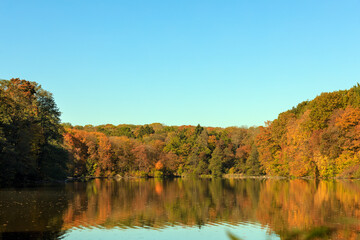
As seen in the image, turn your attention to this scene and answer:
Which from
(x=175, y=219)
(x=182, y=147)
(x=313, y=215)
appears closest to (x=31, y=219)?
(x=175, y=219)

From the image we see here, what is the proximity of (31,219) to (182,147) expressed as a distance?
79.2 metres

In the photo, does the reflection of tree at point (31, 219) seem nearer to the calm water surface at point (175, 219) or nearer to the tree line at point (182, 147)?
the calm water surface at point (175, 219)

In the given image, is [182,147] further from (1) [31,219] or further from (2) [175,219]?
(1) [31,219]

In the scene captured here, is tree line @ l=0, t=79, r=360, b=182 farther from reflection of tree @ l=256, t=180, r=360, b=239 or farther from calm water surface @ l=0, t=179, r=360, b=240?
reflection of tree @ l=256, t=180, r=360, b=239

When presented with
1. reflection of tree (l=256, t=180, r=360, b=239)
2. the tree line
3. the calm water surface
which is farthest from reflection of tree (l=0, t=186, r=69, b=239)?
the tree line

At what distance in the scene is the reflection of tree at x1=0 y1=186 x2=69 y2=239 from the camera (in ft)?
56.7

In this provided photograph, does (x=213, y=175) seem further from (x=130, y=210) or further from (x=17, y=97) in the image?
(x=130, y=210)

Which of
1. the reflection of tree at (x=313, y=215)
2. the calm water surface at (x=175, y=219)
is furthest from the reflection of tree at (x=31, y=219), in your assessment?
the reflection of tree at (x=313, y=215)

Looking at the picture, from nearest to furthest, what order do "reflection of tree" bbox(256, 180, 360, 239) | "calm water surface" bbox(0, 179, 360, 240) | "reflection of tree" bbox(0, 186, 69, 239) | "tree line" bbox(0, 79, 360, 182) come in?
"reflection of tree" bbox(0, 186, 69, 239), "calm water surface" bbox(0, 179, 360, 240), "reflection of tree" bbox(256, 180, 360, 239), "tree line" bbox(0, 79, 360, 182)

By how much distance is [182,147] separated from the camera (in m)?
100

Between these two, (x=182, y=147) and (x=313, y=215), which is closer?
(x=313, y=215)

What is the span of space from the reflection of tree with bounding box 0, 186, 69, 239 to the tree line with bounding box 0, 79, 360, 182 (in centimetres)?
1623

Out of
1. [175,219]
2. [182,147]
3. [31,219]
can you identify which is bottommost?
[175,219]

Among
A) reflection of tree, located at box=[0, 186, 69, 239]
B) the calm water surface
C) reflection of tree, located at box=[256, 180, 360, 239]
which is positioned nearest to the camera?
reflection of tree, located at box=[0, 186, 69, 239]
